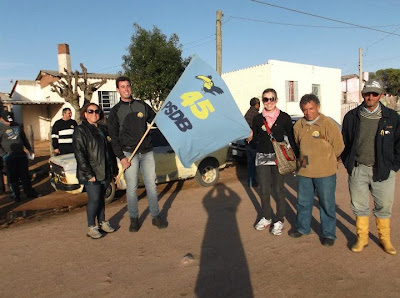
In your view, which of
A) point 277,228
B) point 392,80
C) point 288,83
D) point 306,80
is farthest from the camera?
point 392,80

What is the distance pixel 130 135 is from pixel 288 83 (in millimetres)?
17023

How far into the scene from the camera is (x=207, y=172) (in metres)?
7.45

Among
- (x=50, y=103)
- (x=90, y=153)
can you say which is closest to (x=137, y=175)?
(x=90, y=153)

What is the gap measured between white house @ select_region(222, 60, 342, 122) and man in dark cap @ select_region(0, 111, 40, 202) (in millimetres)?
14658

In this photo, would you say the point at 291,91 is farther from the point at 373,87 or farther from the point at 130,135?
the point at 130,135

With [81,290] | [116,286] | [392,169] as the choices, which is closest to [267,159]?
[392,169]

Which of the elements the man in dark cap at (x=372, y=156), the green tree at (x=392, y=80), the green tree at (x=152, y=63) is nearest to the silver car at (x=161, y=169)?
the man in dark cap at (x=372, y=156)

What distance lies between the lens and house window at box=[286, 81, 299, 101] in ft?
63.2

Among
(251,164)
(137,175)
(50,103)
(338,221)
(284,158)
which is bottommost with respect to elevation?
(338,221)

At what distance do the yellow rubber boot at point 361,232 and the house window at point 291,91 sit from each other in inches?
663

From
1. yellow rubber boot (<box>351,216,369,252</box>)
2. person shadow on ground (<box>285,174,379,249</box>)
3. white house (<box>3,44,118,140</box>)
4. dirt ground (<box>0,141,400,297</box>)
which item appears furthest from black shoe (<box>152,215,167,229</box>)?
white house (<box>3,44,118,140</box>)

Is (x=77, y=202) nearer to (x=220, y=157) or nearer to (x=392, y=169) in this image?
(x=220, y=157)

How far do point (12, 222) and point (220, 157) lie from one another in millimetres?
4709

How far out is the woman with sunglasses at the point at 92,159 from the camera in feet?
12.5
